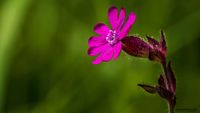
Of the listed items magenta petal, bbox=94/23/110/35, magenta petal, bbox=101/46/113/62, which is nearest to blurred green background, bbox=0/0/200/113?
magenta petal, bbox=94/23/110/35

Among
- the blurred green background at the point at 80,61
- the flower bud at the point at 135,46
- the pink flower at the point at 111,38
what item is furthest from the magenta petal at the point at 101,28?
the blurred green background at the point at 80,61

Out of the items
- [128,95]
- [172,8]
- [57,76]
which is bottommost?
[128,95]

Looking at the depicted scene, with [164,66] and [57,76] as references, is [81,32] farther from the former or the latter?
[164,66]

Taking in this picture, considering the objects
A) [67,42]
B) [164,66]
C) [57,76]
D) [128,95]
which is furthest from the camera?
[67,42]

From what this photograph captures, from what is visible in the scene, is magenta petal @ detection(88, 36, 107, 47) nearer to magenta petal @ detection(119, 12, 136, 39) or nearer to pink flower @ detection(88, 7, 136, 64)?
pink flower @ detection(88, 7, 136, 64)

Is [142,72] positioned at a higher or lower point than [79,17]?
lower

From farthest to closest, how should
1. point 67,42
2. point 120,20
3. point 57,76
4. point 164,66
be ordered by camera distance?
point 67,42, point 57,76, point 120,20, point 164,66

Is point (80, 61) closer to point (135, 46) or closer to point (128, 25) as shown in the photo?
point (135, 46)

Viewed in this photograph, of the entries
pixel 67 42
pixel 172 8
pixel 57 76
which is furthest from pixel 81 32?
pixel 172 8
